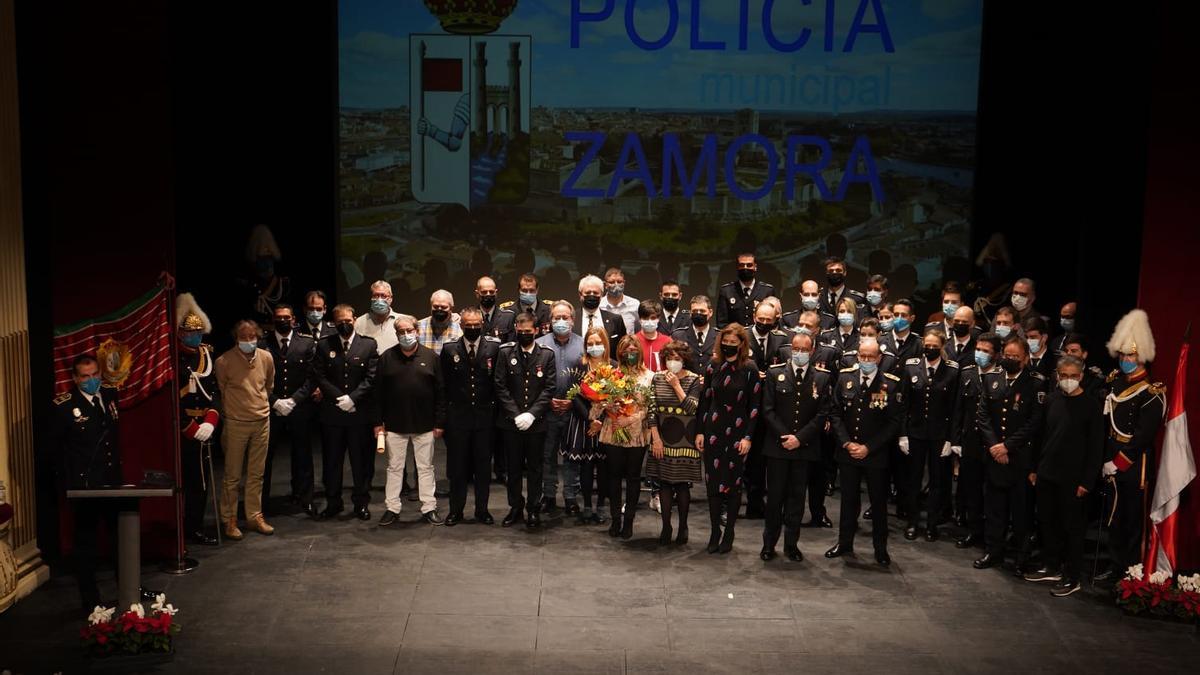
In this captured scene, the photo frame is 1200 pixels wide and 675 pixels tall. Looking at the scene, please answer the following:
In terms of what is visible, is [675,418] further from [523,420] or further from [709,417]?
[523,420]

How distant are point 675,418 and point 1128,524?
3070 mm

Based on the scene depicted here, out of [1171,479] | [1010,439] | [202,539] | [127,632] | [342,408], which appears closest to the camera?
[127,632]

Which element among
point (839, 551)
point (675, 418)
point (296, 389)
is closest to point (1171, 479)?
point (839, 551)

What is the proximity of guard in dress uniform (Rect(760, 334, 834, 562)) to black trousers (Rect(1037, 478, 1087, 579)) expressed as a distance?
152 cm

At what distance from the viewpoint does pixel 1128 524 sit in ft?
26.3

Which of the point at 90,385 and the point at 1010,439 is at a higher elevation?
the point at 90,385

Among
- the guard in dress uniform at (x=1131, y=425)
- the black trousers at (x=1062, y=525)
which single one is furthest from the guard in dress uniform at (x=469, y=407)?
the guard in dress uniform at (x=1131, y=425)

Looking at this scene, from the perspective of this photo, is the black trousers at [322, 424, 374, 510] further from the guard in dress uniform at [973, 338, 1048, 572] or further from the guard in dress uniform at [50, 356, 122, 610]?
the guard in dress uniform at [973, 338, 1048, 572]

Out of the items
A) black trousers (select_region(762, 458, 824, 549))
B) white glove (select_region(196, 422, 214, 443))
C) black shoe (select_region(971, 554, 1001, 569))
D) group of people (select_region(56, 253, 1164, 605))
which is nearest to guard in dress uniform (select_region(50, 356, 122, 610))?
white glove (select_region(196, 422, 214, 443))

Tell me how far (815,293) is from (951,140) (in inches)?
118

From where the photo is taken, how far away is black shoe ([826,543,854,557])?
27.6ft

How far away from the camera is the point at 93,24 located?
7.65 m

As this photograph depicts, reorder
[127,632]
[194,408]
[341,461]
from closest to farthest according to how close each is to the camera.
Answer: [127,632]
[194,408]
[341,461]

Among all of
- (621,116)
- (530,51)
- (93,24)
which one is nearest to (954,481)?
(621,116)
